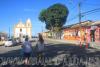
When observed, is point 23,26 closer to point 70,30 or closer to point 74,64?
point 70,30

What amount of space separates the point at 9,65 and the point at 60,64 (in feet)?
8.49

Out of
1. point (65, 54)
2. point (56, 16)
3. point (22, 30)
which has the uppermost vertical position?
point (56, 16)

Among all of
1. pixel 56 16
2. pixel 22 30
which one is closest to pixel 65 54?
pixel 56 16

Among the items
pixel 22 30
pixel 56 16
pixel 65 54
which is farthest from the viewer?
pixel 22 30

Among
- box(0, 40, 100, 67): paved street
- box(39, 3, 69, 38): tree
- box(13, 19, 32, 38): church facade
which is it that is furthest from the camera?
box(13, 19, 32, 38): church facade

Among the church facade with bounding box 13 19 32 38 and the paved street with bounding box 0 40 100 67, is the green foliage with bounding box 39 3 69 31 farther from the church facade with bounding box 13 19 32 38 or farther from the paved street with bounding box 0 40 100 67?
the church facade with bounding box 13 19 32 38

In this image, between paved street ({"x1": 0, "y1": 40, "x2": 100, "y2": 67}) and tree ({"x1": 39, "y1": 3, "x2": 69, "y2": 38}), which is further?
tree ({"x1": 39, "y1": 3, "x2": 69, "y2": 38})

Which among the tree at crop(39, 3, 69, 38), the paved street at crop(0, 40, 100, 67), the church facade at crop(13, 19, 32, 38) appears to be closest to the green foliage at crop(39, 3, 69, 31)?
the tree at crop(39, 3, 69, 38)

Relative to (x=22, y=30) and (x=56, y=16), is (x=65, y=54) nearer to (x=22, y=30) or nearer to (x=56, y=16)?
(x=56, y=16)

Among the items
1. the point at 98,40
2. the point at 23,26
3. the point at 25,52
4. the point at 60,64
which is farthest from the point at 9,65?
the point at 23,26

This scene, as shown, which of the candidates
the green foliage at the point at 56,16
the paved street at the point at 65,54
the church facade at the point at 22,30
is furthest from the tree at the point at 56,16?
the church facade at the point at 22,30

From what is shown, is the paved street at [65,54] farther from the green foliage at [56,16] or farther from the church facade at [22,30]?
the church facade at [22,30]

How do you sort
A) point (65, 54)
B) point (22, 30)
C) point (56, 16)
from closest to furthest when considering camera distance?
point (65, 54)
point (56, 16)
point (22, 30)

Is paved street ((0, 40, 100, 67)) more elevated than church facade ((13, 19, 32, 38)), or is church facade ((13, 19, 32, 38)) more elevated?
church facade ((13, 19, 32, 38))
